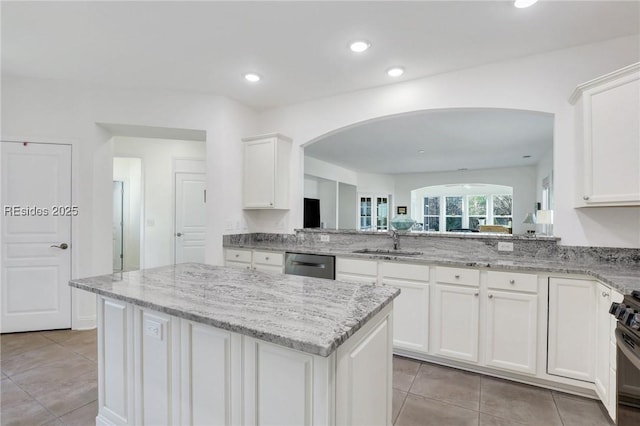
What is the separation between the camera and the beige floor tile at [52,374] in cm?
226

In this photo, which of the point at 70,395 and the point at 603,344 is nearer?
the point at 603,344

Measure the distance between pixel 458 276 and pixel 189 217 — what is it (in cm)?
432

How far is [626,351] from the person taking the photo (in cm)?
151

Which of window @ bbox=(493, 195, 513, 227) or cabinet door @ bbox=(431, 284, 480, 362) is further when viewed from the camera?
window @ bbox=(493, 195, 513, 227)

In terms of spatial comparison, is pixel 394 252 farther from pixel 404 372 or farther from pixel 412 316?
pixel 404 372

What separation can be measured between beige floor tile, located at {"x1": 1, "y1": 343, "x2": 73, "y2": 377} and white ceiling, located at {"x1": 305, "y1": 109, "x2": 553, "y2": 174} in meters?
3.64

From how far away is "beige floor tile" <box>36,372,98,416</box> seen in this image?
2.04 meters

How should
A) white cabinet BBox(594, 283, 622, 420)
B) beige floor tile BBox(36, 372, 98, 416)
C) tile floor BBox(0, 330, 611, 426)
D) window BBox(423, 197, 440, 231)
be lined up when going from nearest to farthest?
white cabinet BBox(594, 283, 622, 420) < tile floor BBox(0, 330, 611, 426) < beige floor tile BBox(36, 372, 98, 416) < window BBox(423, 197, 440, 231)

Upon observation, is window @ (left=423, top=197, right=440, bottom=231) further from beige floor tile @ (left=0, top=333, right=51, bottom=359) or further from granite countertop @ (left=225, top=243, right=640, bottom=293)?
beige floor tile @ (left=0, top=333, right=51, bottom=359)

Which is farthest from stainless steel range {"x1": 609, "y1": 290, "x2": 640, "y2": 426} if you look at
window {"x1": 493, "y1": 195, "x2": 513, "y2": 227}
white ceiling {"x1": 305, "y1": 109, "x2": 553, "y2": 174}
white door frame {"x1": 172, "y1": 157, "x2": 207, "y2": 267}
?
window {"x1": 493, "y1": 195, "x2": 513, "y2": 227}

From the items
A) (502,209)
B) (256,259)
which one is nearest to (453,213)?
(502,209)

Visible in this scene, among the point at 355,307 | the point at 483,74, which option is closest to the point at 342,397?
the point at 355,307

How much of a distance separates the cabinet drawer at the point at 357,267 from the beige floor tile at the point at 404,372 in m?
0.77

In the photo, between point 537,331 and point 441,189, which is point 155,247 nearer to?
point 537,331
